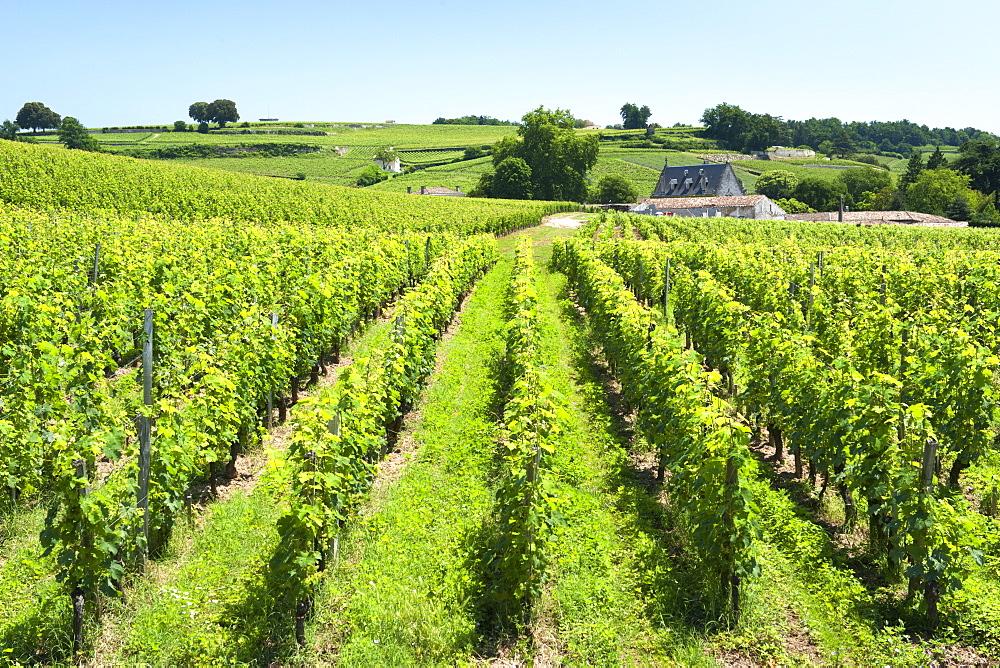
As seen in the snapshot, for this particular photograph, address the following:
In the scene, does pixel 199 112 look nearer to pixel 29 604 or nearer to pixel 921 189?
pixel 921 189

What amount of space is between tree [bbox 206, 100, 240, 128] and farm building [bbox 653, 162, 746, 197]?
117868 mm

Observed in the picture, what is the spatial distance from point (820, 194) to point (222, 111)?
140908 millimetres

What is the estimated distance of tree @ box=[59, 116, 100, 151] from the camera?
101m

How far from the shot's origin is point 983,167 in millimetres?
87000

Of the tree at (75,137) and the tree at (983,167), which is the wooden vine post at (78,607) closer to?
the tree at (983,167)

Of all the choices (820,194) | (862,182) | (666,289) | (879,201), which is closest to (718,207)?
(820,194)

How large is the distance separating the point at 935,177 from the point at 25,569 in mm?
103541

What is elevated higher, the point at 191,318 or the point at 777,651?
the point at 191,318

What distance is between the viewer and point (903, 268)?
17.3 meters

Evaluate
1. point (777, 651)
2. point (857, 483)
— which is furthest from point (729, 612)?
point (857, 483)

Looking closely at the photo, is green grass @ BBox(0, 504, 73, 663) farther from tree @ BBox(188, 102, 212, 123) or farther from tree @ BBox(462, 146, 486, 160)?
tree @ BBox(188, 102, 212, 123)

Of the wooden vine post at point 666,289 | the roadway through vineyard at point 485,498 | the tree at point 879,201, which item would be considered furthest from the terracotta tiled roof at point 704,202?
the roadway through vineyard at point 485,498

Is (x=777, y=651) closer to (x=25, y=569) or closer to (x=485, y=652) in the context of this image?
(x=485, y=652)

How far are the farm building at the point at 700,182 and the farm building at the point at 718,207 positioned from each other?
56.1ft
